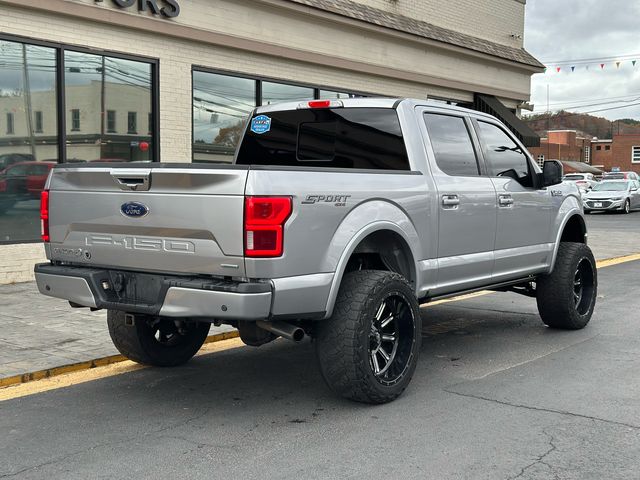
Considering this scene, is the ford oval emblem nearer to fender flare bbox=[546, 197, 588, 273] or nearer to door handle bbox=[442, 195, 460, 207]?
door handle bbox=[442, 195, 460, 207]

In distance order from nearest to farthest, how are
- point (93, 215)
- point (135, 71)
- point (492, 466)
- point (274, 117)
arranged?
point (492, 466) → point (93, 215) → point (274, 117) → point (135, 71)

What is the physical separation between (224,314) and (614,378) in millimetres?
3194

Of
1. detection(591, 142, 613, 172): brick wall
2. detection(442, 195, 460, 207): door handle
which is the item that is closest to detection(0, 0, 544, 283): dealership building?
detection(442, 195, 460, 207): door handle

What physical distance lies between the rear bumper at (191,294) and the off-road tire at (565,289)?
3459 mm

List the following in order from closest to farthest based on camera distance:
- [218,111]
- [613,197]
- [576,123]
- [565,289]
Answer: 1. [565,289]
2. [218,111]
3. [613,197]
4. [576,123]

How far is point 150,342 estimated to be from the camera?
19.5 ft

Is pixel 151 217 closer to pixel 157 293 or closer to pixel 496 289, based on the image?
pixel 157 293

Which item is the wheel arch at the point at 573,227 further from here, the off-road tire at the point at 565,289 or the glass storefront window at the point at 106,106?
the glass storefront window at the point at 106,106

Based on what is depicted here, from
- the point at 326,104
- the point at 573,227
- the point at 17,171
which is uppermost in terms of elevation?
the point at 326,104

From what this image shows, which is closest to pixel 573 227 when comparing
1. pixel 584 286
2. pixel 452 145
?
pixel 584 286

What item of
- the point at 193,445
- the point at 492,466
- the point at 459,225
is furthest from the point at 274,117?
the point at 492,466

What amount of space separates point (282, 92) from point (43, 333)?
27.1 feet

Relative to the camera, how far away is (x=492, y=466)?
402 centimetres

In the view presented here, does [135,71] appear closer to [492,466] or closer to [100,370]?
[100,370]
